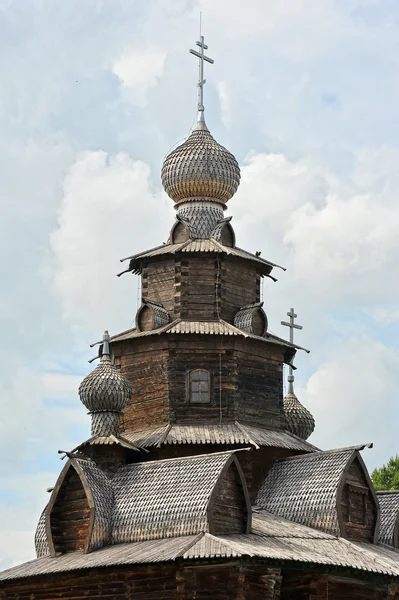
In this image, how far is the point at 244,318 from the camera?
37.2 m

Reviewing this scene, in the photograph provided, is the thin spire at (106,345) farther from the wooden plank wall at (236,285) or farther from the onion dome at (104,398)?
the wooden plank wall at (236,285)

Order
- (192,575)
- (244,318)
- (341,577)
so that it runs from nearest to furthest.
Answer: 1. (192,575)
2. (341,577)
3. (244,318)

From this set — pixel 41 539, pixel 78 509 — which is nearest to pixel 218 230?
pixel 78 509

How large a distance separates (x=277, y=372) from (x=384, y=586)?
274 inches

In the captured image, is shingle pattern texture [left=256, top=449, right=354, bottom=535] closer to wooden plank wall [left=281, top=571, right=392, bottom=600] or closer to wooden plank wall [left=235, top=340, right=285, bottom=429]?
wooden plank wall [left=281, top=571, right=392, bottom=600]

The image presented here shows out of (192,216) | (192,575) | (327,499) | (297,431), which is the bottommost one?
(192,575)

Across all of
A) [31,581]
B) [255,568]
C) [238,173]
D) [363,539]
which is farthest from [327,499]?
[238,173]

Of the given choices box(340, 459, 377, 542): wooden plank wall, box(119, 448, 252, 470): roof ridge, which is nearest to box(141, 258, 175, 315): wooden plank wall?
box(119, 448, 252, 470): roof ridge

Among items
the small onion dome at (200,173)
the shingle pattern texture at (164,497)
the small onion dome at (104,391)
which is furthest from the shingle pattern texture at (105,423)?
the small onion dome at (200,173)

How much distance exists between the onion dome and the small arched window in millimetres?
1905

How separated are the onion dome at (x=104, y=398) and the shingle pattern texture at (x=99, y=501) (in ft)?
3.87

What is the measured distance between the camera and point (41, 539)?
118 ft

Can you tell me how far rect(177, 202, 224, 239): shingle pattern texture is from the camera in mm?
38781

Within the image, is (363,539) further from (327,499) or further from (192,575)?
(192,575)
